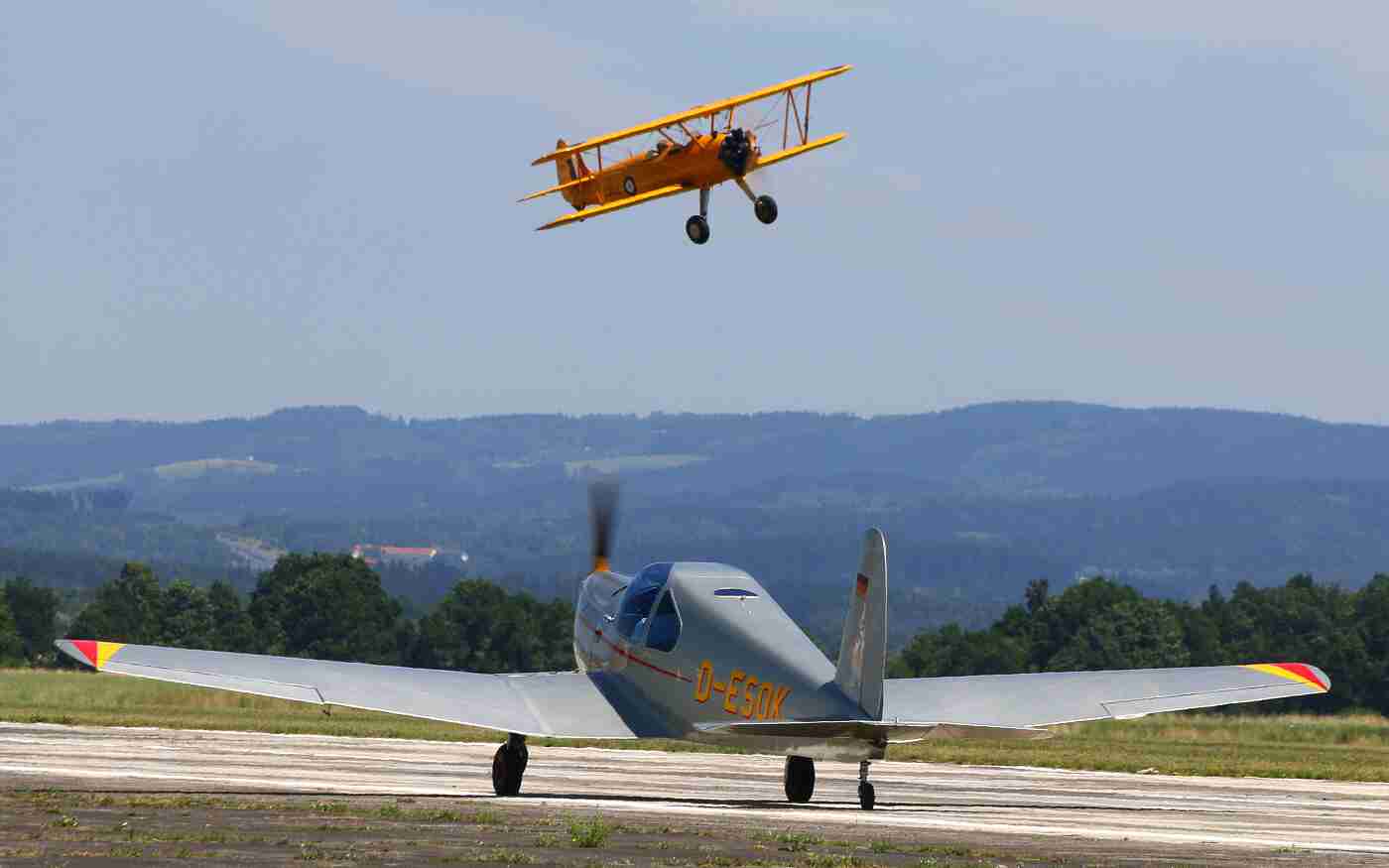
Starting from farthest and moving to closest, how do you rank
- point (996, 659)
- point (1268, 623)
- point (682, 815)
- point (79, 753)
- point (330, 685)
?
point (1268, 623) < point (996, 659) < point (79, 753) < point (330, 685) < point (682, 815)

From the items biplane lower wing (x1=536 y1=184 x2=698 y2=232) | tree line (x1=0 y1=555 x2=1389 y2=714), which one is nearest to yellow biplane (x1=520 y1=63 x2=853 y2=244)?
biplane lower wing (x1=536 y1=184 x2=698 y2=232)

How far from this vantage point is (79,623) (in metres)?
106

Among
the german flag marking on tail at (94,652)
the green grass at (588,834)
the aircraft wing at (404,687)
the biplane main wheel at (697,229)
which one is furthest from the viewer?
the biplane main wheel at (697,229)

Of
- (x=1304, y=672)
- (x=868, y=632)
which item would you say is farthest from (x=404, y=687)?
(x=1304, y=672)

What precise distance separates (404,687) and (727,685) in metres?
3.70

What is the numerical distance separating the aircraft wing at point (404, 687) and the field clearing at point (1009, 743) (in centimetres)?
920

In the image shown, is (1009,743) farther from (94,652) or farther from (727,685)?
(94,652)

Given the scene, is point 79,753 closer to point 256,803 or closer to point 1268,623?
point 256,803

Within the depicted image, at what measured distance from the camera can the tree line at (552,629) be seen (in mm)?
91375

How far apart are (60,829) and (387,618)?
86337mm

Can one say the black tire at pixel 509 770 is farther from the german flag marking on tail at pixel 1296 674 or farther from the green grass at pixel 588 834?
the german flag marking on tail at pixel 1296 674

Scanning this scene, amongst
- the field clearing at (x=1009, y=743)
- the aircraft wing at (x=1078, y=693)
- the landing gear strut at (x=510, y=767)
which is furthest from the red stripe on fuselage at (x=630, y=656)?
the field clearing at (x=1009, y=743)

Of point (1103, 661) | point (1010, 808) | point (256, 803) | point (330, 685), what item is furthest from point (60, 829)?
point (1103, 661)

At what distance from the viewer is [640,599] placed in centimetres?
2595
